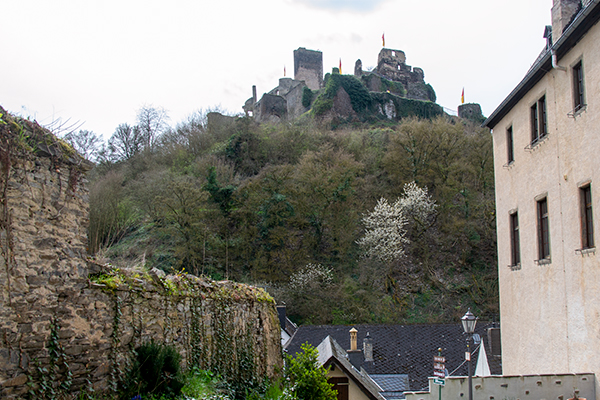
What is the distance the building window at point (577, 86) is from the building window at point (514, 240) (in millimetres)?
4233

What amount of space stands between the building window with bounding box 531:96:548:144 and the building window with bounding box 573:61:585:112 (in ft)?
4.54

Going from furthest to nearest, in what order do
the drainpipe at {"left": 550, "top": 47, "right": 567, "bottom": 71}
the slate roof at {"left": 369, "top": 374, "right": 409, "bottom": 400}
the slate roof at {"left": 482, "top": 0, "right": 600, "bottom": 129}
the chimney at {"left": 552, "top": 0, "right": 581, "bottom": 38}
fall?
the slate roof at {"left": 369, "top": 374, "right": 409, "bottom": 400} → the chimney at {"left": 552, "top": 0, "right": 581, "bottom": 38} → the drainpipe at {"left": 550, "top": 47, "right": 567, "bottom": 71} → the slate roof at {"left": 482, "top": 0, "right": 600, "bottom": 129}

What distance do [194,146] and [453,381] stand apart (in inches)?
1247

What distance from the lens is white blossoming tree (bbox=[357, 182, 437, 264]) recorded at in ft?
99.8

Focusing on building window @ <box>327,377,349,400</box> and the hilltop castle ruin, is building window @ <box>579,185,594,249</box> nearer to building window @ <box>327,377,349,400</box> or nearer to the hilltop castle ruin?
building window @ <box>327,377,349,400</box>

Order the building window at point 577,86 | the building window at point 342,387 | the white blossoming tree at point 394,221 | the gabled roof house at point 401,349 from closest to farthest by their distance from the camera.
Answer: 1. the building window at point 577,86
2. the building window at point 342,387
3. the gabled roof house at point 401,349
4. the white blossoming tree at point 394,221

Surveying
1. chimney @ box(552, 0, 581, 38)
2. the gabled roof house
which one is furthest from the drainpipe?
the gabled roof house

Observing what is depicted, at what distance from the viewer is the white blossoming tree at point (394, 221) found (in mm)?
30406

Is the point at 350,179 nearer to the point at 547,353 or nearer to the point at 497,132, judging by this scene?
the point at 497,132

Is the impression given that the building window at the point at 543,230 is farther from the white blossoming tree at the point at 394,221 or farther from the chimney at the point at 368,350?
the white blossoming tree at the point at 394,221

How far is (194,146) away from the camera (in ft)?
129

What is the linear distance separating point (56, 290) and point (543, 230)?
1164 centimetres

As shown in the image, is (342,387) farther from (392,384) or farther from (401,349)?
(401,349)

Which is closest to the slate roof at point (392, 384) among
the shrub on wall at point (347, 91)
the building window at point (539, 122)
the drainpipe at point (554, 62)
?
the building window at point (539, 122)
